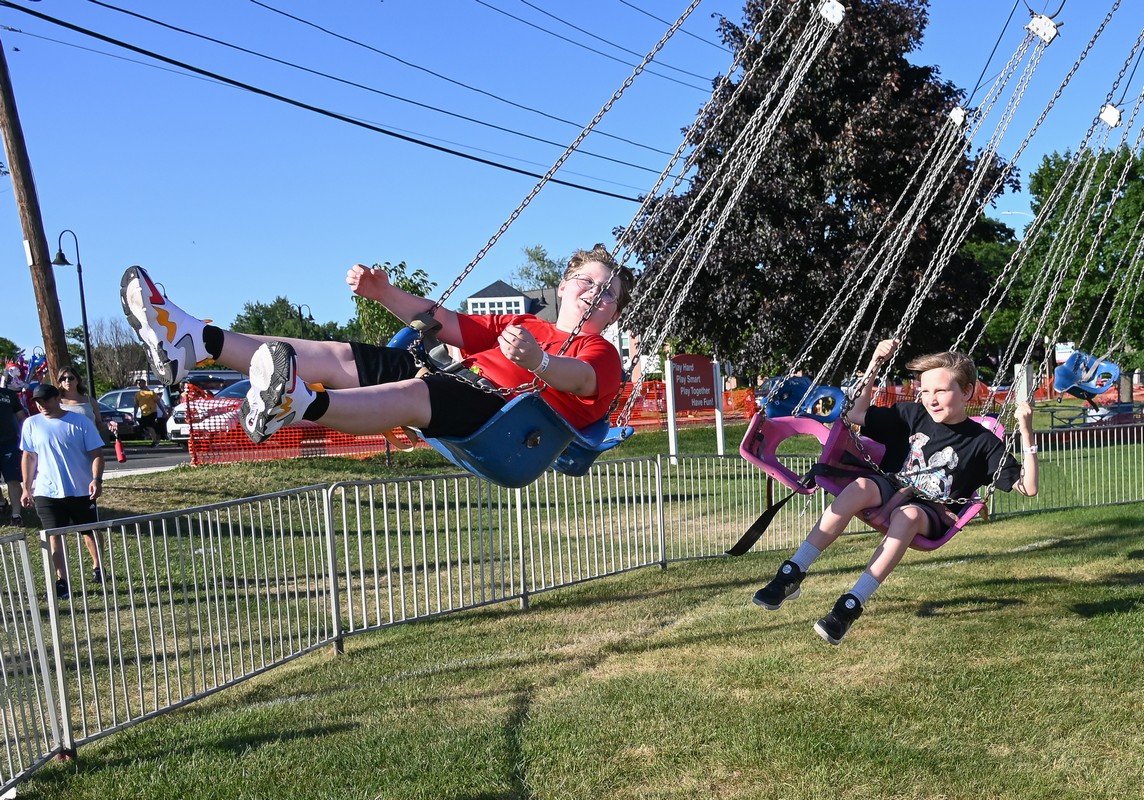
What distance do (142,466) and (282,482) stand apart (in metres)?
5.27

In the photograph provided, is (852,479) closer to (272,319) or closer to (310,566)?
(310,566)

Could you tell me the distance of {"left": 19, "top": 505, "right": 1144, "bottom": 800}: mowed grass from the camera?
3654 millimetres

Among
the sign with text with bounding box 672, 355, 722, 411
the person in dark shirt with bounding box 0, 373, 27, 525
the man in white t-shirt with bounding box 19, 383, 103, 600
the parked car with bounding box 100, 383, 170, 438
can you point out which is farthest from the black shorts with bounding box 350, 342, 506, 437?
the parked car with bounding box 100, 383, 170, 438

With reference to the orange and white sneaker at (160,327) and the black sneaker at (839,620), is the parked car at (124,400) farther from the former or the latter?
the black sneaker at (839,620)

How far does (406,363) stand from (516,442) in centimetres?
57

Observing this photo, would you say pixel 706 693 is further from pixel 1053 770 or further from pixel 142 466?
pixel 142 466

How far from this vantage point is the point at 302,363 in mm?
3398

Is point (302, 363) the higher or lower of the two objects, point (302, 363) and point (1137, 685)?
the higher

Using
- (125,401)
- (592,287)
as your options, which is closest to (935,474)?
(592,287)

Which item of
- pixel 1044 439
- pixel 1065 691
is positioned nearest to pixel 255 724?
pixel 1065 691

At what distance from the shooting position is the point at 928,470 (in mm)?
4449

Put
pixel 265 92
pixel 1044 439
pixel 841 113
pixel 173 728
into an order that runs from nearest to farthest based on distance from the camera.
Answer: pixel 173 728 → pixel 265 92 → pixel 1044 439 → pixel 841 113

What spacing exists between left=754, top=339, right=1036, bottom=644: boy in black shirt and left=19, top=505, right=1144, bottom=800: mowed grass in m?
0.67

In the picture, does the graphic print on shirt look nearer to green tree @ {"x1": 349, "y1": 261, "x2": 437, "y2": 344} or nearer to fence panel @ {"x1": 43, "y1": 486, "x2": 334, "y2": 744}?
fence panel @ {"x1": 43, "y1": 486, "x2": 334, "y2": 744}
